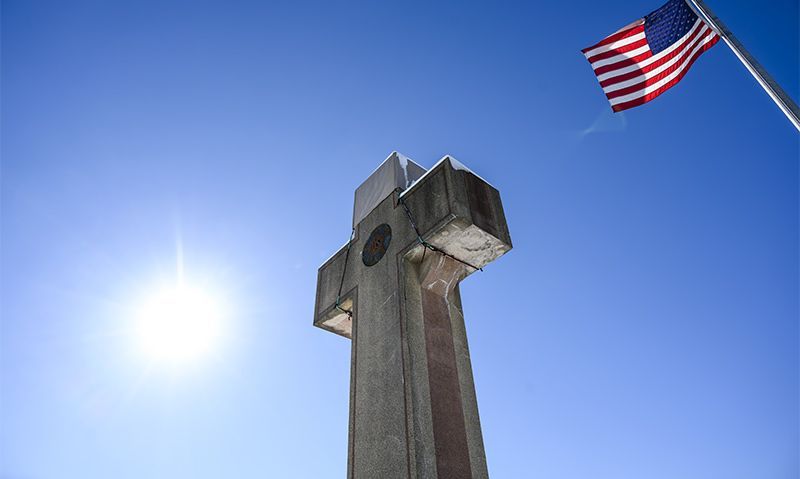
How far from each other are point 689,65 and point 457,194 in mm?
3768

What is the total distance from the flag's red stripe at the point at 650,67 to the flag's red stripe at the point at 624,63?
0.45ft

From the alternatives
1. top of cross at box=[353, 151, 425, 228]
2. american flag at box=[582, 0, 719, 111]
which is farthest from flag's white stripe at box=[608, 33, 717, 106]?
top of cross at box=[353, 151, 425, 228]

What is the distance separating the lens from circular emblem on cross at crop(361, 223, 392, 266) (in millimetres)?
6777

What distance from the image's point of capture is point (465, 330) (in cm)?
617

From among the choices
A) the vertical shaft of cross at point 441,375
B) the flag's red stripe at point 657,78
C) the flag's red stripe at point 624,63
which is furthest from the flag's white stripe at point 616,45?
the vertical shaft of cross at point 441,375

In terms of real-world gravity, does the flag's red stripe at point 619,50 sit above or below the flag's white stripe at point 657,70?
above

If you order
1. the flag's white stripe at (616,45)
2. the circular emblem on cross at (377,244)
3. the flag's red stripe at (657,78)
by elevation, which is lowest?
the circular emblem on cross at (377,244)

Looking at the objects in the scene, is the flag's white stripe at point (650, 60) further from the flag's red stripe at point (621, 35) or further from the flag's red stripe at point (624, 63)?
the flag's red stripe at point (621, 35)

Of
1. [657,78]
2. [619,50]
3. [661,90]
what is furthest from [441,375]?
[619,50]

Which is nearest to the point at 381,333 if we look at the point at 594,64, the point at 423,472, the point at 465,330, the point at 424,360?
the point at 424,360

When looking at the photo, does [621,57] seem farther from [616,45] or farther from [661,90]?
[661,90]

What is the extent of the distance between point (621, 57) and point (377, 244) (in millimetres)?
4635

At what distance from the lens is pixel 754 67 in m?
5.46

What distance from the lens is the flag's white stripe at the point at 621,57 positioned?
6871 millimetres
